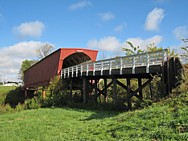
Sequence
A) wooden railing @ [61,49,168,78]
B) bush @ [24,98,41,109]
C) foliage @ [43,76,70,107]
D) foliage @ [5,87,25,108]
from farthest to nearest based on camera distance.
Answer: foliage @ [5,87,25,108], foliage @ [43,76,70,107], bush @ [24,98,41,109], wooden railing @ [61,49,168,78]

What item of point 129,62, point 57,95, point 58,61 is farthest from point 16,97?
point 129,62

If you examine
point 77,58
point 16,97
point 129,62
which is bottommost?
point 16,97

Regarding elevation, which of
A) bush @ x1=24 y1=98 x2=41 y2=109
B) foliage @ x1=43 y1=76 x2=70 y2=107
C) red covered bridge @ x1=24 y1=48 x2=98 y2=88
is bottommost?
bush @ x1=24 y1=98 x2=41 y2=109

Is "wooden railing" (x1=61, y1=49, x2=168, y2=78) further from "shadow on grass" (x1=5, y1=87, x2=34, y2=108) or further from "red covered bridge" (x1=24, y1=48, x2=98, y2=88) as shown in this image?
"shadow on grass" (x1=5, y1=87, x2=34, y2=108)

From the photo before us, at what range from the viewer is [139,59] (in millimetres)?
16453

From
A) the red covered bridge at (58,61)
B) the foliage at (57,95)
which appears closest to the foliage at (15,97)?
the red covered bridge at (58,61)

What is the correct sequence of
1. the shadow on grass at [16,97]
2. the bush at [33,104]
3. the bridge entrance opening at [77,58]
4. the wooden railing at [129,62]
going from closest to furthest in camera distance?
the wooden railing at [129,62] < the bush at [33,104] < the bridge entrance opening at [77,58] < the shadow on grass at [16,97]

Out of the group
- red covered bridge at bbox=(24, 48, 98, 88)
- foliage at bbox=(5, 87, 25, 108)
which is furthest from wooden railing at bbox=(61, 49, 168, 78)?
foliage at bbox=(5, 87, 25, 108)

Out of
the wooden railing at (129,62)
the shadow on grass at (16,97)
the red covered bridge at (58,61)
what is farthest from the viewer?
the shadow on grass at (16,97)

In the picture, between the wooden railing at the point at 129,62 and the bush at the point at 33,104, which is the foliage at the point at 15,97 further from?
the wooden railing at the point at 129,62

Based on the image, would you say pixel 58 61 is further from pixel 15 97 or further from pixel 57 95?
pixel 15 97

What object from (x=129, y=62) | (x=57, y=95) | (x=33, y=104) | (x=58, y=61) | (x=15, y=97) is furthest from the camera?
(x=15, y=97)

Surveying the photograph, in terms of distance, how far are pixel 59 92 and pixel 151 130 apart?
2044cm

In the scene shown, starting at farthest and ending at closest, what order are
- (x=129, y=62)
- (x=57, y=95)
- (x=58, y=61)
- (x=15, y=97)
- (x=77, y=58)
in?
(x=15, y=97)
(x=77, y=58)
(x=58, y=61)
(x=57, y=95)
(x=129, y=62)
